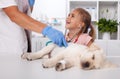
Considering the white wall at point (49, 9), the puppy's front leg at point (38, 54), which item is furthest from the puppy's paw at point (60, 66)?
the white wall at point (49, 9)

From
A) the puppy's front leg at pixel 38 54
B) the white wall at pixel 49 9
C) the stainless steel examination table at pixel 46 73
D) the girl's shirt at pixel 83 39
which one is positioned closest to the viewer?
the stainless steel examination table at pixel 46 73

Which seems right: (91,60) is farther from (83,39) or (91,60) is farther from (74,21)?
(74,21)

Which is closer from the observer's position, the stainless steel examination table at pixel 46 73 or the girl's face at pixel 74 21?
the stainless steel examination table at pixel 46 73

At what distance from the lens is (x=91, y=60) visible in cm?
90

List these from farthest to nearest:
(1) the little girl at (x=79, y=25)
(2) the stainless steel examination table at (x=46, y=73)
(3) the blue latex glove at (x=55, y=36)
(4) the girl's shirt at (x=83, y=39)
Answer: (1) the little girl at (x=79, y=25) < (4) the girl's shirt at (x=83, y=39) < (3) the blue latex glove at (x=55, y=36) < (2) the stainless steel examination table at (x=46, y=73)

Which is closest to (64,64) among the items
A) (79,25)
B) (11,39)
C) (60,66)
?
(60,66)

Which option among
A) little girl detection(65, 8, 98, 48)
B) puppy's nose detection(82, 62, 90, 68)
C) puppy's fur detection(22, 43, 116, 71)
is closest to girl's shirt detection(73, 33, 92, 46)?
little girl detection(65, 8, 98, 48)

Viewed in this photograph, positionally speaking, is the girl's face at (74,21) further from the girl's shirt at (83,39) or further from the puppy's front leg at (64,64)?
the puppy's front leg at (64,64)

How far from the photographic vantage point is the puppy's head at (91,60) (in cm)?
88

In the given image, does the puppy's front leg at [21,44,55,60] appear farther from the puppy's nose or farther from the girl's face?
the girl's face

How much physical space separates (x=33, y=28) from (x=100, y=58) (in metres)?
0.45

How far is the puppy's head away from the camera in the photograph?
2.87 ft

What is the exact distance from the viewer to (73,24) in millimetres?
1905

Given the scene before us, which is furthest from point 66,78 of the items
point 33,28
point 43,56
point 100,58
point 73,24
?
point 73,24
